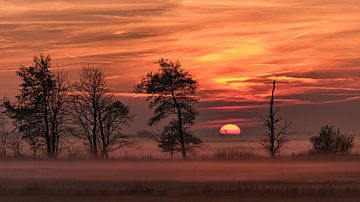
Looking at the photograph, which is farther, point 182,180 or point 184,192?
point 182,180

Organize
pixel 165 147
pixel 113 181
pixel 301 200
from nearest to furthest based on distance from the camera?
pixel 301 200 → pixel 113 181 → pixel 165 147

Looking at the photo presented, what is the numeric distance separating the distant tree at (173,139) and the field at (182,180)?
2.83 meters

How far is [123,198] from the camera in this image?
85.2 feet

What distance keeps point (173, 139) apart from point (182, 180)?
51.8ft

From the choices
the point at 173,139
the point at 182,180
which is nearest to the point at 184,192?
the point at 182,180

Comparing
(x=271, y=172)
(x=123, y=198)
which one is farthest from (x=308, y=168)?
(x=123, y=198)

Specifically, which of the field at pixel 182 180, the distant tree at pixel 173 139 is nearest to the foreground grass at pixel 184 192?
the field at pixel 182 180

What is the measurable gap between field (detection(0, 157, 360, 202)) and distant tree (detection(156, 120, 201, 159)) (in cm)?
283

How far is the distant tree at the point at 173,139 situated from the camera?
49.9m

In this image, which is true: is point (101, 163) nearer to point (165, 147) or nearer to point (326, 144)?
point (165, 147)

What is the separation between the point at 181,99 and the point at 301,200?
25.8 metres

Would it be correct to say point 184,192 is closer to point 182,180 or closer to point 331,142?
point 182,180

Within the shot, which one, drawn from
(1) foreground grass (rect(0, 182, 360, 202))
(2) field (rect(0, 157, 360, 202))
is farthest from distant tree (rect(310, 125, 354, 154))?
(1) foreground grass (rect(0, 182, 360, 202))

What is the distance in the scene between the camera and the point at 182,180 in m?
34.1
